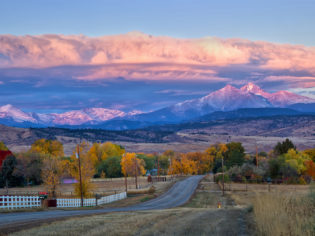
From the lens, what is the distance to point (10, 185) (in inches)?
4146

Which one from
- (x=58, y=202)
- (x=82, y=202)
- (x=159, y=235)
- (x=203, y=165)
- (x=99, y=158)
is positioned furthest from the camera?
(x=203, y=165)

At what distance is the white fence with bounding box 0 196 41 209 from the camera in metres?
39.8

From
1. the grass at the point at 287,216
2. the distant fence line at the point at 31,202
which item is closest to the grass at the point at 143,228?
the grass at the point at 287,216

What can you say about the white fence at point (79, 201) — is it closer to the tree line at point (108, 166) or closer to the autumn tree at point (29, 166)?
the tree line at point (108, 166)

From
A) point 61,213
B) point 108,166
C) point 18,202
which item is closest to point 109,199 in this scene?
point 18,202

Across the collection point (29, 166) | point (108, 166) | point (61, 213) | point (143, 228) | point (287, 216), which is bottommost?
point (61, 213)

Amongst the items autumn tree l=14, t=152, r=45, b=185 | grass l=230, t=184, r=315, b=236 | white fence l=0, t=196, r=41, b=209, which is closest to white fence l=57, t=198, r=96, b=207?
white fence l=0, t=196, r=41, b=209

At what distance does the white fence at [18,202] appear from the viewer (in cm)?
3978

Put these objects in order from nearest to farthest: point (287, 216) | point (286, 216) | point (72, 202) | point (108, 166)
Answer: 1. point (286, 216)
2. point (287, 216)
3. point (72, 202)
4. point (108, 166)

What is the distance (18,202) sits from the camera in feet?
138

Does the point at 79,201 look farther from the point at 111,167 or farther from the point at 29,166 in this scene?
the point at 111,167

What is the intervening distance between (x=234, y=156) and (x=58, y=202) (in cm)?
8291

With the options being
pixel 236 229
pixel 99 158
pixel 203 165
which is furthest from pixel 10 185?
pixel 236 229

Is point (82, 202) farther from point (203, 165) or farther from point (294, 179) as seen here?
point (203, 165)
